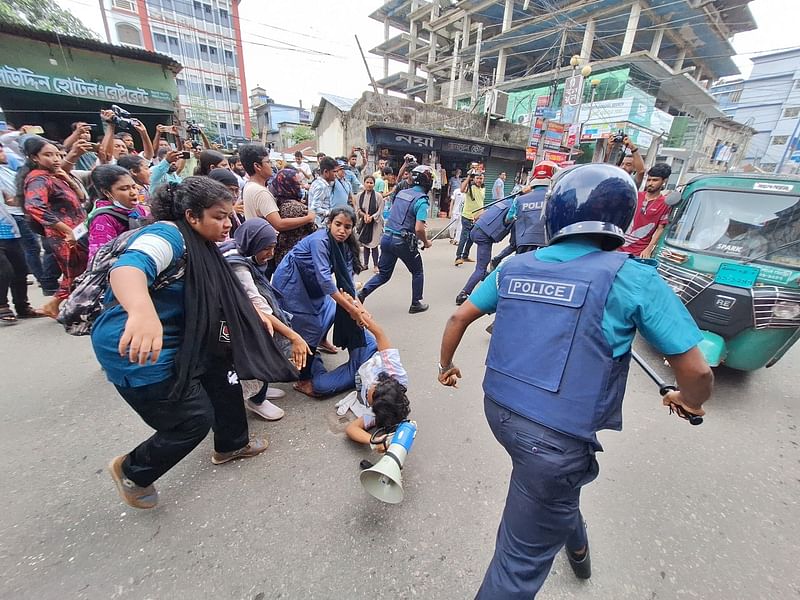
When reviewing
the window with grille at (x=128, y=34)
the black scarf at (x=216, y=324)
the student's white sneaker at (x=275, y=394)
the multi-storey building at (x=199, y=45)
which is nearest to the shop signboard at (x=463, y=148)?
the student's white sneaker at (x=275, y=394)

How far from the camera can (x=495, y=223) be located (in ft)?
13.9

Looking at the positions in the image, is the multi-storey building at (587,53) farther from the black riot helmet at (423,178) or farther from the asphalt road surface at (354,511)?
the asphalt road surface at (354,511)

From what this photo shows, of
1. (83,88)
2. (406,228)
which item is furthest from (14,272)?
(83,88)

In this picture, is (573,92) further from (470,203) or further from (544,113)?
(470,203)

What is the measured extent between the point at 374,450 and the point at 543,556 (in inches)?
48.6

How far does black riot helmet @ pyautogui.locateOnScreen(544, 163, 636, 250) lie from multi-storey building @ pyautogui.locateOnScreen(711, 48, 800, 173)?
4907 centimetres

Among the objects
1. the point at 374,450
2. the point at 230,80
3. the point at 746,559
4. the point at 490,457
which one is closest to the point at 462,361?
the point at 490,457

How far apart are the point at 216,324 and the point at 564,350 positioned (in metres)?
1.45

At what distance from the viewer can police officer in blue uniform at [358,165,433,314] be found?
418 centimetres

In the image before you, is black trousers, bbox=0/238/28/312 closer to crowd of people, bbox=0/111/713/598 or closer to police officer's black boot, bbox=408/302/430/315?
crowd of people, bbox=0/111/713/598

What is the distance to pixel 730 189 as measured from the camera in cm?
328

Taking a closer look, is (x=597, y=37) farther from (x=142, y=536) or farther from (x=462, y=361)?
(x=142, y=536)

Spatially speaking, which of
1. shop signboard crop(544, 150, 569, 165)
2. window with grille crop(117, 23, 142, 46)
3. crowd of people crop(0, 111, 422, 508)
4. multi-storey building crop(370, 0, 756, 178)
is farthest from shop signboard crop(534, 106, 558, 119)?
window with grille crop(117, 23, 142, 46)

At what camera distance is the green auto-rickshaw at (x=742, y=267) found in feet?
8.89
